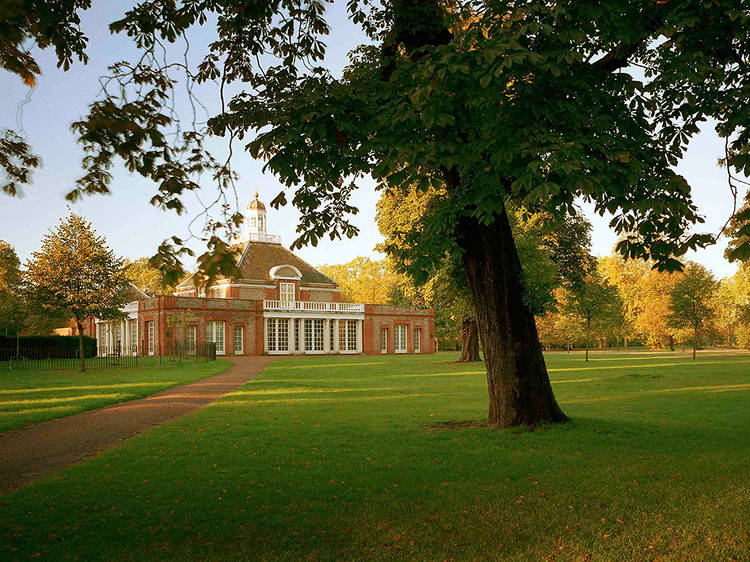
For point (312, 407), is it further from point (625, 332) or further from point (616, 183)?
point (625, 332)

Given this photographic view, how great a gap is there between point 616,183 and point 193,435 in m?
7.74

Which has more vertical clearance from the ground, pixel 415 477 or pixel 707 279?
pixel 707 279

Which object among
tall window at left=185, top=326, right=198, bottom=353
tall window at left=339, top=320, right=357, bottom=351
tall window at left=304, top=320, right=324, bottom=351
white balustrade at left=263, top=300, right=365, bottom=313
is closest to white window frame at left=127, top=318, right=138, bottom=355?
tall window at left=185, top=326, right=198, bottom=353

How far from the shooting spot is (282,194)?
26.3 ft

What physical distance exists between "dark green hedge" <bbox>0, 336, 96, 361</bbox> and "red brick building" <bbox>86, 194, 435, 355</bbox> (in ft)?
10.4

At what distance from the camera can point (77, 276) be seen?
27156 mm

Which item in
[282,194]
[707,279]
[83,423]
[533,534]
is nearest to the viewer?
[533,534]

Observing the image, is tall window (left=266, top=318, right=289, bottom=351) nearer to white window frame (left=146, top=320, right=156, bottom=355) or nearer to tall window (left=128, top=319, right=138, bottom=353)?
white window frame (left=146, top=320, right=156, bottom=355)

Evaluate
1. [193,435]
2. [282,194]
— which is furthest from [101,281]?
[282,194]

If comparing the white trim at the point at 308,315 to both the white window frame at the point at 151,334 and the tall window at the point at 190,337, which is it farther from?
the white window frame at the point at 151,334

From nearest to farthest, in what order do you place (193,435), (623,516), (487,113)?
1. (623,516)
2. (487,113)
3. (193,435)

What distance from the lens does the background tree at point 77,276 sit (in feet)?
87.3

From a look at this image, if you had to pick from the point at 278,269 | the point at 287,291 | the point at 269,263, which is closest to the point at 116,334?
the point at 269,263

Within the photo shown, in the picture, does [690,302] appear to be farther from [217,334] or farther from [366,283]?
[366,283]
